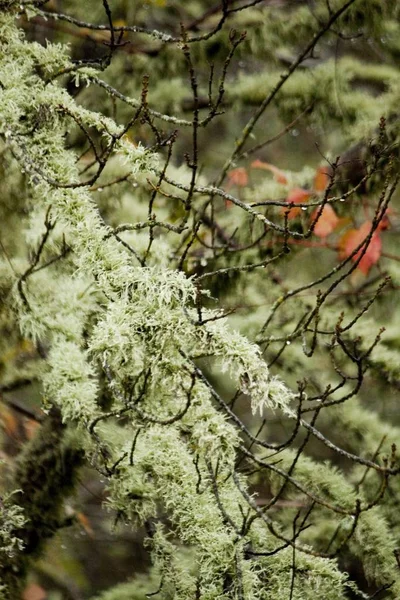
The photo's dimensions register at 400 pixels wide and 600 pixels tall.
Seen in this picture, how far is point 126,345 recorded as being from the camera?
150 centimetres

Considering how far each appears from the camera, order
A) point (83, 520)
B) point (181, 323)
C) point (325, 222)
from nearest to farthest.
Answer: point (181, 323)
point (325, 222)
point (83, 520)

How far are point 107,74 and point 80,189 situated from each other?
2.47 meters

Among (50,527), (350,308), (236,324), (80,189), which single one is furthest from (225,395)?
(80,189)

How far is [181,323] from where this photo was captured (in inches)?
59.5

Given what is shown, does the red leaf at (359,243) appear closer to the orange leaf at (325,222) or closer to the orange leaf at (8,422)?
the orange leaf at (325,222)

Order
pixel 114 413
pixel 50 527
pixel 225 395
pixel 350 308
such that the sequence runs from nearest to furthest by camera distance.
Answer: pixel 114 413, pixel 50 527, pixel 350 308, pixel 225 395

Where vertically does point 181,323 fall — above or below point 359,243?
below

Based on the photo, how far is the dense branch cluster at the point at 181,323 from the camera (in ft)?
5.11

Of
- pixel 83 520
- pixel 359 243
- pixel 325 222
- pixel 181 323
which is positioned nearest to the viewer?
pixel 181 323

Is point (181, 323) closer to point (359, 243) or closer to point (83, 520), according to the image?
point (359, 243)

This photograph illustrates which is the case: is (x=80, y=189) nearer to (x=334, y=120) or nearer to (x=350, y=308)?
(x=350, y=308)

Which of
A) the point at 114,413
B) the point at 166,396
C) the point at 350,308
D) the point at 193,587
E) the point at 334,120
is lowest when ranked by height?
the point at 193,587

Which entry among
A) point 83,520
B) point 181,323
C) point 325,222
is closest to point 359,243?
point 325,222

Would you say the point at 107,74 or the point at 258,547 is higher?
the point at 107,74
